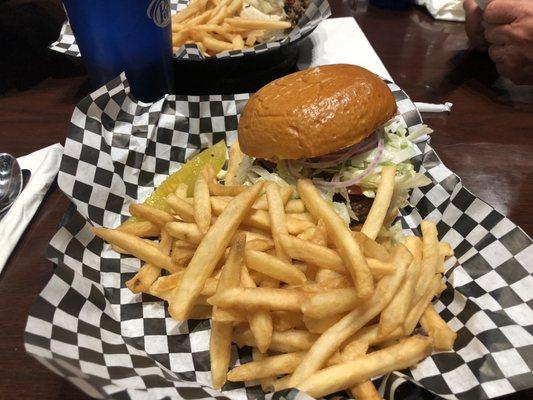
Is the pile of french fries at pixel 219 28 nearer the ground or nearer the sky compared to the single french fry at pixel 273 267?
nearer the sky

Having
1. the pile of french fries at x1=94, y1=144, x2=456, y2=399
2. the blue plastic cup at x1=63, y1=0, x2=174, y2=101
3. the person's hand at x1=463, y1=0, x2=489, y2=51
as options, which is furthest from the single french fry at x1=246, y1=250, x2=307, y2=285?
the person's hand at x1=463, y1=0, x2=489, y2=51

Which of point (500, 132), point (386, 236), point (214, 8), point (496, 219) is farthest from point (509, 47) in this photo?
point (214, 8)

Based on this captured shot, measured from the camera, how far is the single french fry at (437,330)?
1256 millimetres

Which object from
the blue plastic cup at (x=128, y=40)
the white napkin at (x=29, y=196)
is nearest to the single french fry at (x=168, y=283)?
the white napkin at (x=29, y=196)

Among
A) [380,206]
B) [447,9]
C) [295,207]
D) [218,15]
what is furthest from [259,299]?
[447,9]

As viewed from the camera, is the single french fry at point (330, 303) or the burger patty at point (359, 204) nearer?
the single french fry at point (330, 303)

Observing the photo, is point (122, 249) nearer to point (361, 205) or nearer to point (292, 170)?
point (292, 170)

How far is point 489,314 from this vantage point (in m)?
1.32

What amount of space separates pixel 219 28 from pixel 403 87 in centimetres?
112

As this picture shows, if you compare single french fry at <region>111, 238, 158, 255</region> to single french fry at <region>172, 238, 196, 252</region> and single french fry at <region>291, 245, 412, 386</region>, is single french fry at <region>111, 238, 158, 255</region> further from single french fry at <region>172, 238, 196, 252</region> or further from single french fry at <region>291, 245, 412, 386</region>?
single french fry at <region>291, 245, 412, 386</region>

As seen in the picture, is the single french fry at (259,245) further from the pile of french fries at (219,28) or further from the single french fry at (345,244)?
the pile of french fries at (219,28)

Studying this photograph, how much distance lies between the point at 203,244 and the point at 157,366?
0.38 meters

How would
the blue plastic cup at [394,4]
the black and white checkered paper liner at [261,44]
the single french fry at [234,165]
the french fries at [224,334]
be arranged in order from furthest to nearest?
the blue plastic cup at [394,4] → the black and white checkered paper liner at [261,44] → the single french fry at [234,165] → the french fries at [224,334]

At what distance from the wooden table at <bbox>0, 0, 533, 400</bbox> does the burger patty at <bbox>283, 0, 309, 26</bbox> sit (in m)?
0.57
